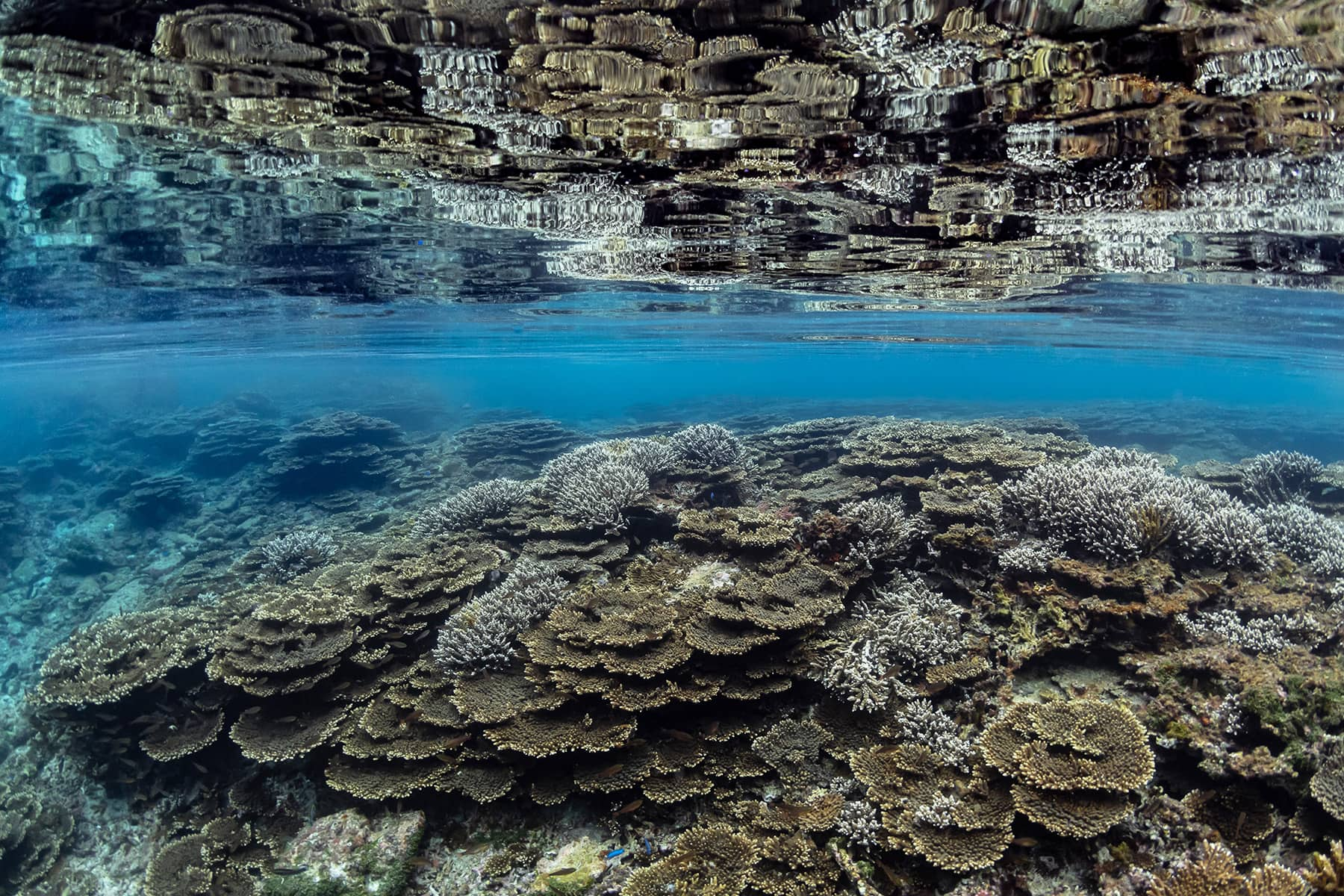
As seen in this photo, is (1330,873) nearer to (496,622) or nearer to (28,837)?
(496,622)

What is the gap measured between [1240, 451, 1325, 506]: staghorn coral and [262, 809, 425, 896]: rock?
1724cm

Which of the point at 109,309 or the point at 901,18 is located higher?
the point at 901,18

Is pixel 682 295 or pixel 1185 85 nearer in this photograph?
pixel 1185 85

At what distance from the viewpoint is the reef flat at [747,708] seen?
17.8 ft

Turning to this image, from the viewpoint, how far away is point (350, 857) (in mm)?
6527

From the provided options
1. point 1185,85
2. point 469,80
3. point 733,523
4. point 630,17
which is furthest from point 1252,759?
point 469,80

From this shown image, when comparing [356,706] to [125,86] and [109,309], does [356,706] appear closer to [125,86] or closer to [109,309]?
[125,86]

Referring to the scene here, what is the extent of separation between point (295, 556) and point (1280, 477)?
2169cm

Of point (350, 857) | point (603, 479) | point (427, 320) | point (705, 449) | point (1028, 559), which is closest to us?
point (350, 857)

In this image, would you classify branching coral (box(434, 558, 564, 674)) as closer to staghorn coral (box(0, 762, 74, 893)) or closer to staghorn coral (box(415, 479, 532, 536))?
staghorn coral (box(415, 479, 532, 536))

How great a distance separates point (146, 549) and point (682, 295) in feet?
64.9

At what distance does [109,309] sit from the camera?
2416cm

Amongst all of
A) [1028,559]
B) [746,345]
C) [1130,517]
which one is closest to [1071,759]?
[1028,559]

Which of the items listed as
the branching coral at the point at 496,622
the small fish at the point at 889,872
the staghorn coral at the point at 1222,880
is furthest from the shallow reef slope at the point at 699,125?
the small fish at the point at 889,872
